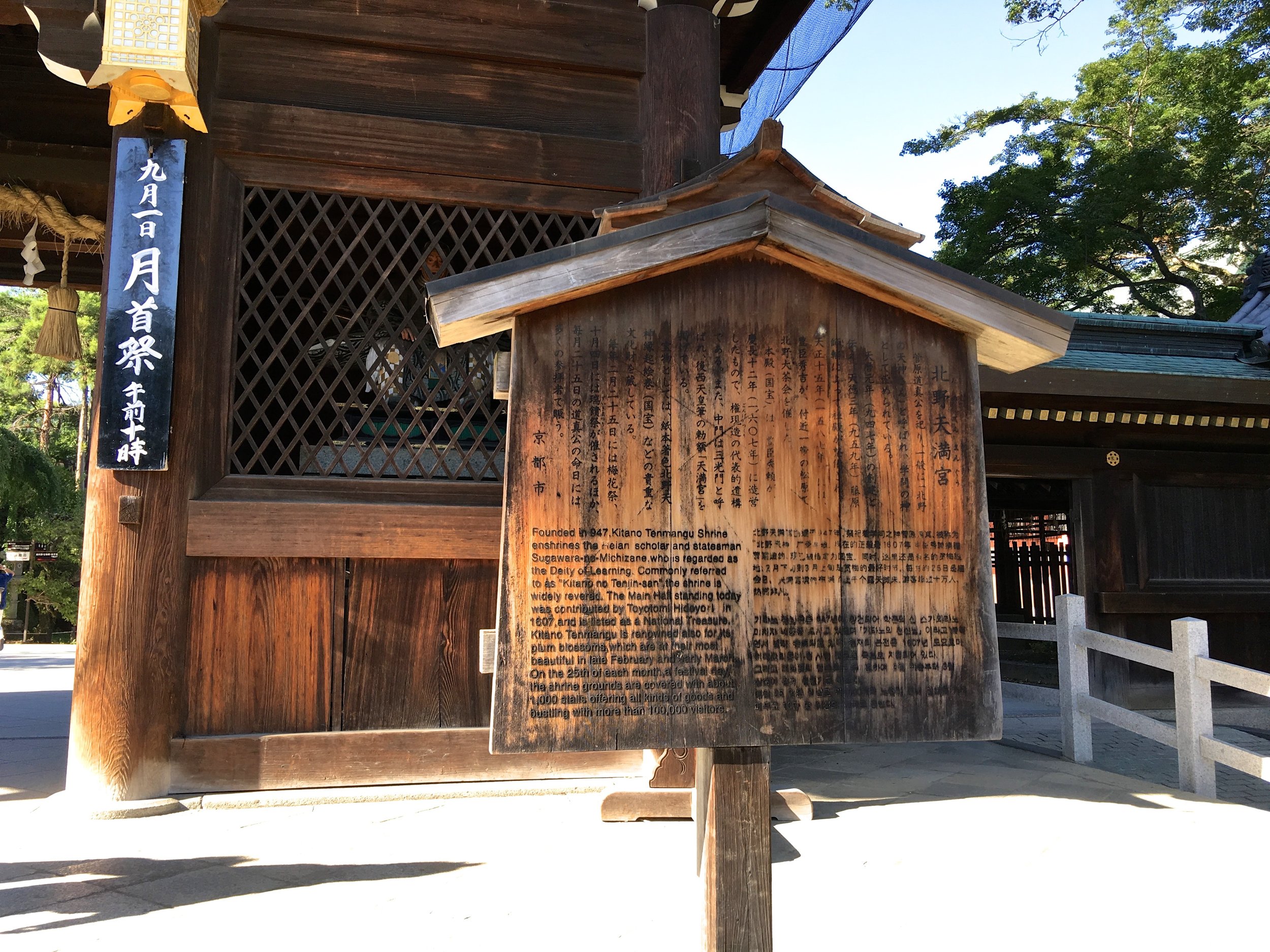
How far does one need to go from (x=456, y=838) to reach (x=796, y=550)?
104 inches

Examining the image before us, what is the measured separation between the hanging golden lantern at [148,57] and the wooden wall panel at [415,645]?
9.05 feet

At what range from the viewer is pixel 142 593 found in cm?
473

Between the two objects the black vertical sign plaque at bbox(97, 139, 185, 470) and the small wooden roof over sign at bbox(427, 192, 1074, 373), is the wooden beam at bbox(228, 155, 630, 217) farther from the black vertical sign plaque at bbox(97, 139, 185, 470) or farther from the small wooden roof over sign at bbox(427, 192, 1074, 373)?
the small wooden roof over sign at bbox(427, 192, 1074, 373)

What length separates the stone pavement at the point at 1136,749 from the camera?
604cm

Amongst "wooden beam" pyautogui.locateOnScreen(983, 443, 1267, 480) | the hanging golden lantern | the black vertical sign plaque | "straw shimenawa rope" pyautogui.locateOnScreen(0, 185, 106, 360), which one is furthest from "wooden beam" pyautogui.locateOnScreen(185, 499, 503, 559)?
"wooden beam" pyautogui.locateOnScreen(983, 443, 1267, 480)

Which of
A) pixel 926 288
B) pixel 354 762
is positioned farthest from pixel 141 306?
pixel 926 288

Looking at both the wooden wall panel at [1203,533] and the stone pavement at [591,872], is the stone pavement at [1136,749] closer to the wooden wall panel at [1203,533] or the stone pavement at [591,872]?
the stone pavement at [591,872]

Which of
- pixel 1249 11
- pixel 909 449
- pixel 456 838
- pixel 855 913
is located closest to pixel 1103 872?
pixel 855 913

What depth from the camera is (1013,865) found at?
4.00 metres

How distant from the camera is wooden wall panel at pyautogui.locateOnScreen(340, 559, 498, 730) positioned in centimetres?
508

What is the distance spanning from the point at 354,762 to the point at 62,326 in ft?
19.2

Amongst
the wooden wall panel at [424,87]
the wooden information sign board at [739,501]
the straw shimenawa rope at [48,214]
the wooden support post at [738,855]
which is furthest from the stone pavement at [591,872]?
the straw shimenawa rope at [48,214]

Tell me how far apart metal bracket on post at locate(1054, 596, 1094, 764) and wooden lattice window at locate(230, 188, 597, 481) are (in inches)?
181

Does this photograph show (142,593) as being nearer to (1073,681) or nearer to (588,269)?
(588,269)
